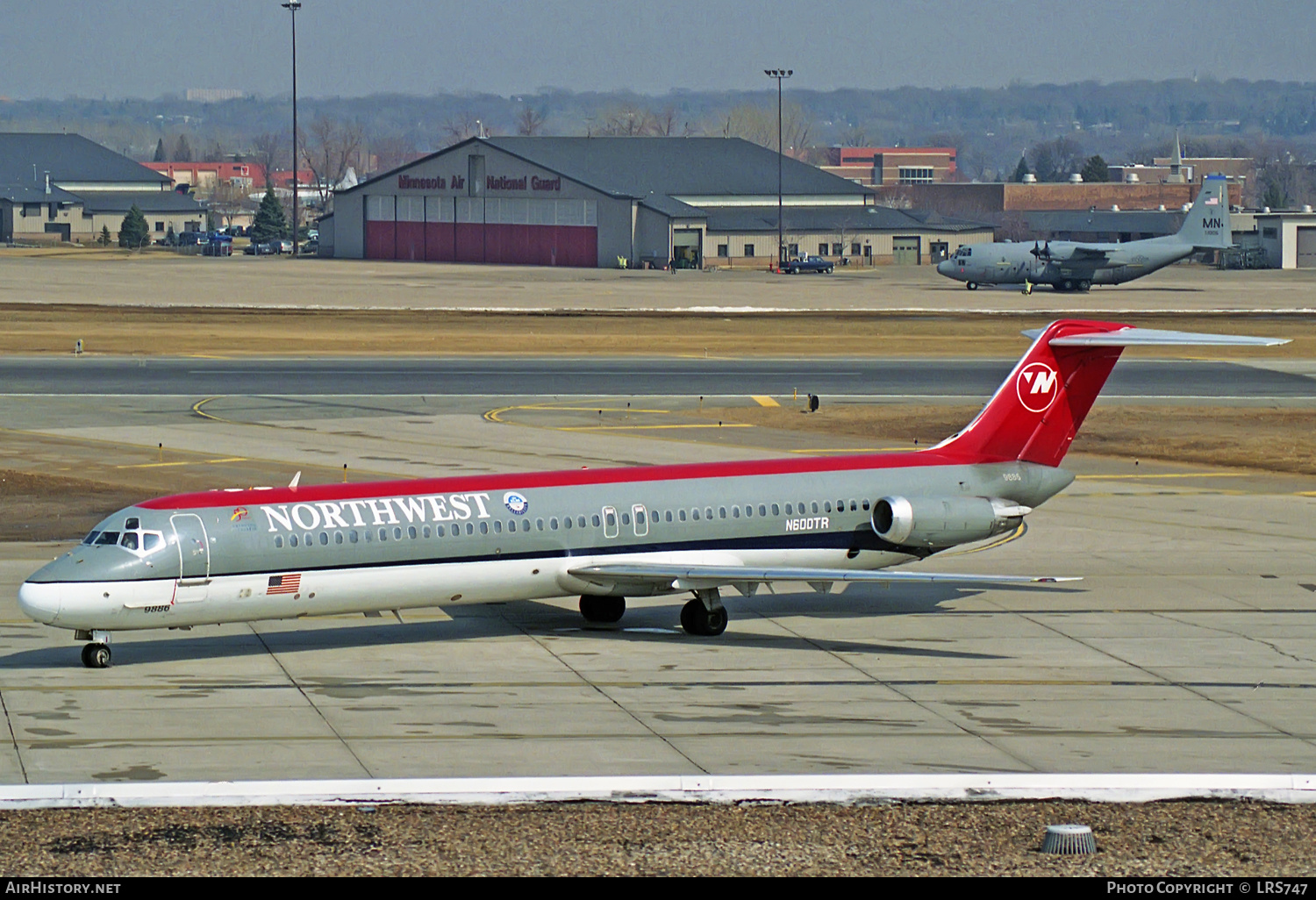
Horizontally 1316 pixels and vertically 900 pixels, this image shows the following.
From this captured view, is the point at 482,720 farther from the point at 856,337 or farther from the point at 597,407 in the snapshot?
the point at 856,337

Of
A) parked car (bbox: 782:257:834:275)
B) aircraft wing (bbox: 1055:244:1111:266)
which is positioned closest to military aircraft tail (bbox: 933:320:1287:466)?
aircraft wing (bbox: 1055:244:1111:266)

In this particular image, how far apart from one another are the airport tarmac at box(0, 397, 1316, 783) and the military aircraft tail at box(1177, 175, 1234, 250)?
109 metres

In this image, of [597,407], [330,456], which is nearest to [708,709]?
[330,456]

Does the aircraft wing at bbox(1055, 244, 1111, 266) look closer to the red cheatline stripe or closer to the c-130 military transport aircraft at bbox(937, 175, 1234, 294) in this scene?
the c-130 military transport aircraft at bbox(937, 175, 1234, 294)

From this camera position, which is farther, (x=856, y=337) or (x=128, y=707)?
(x=856, y=337)

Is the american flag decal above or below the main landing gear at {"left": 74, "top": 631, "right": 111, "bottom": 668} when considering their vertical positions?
above

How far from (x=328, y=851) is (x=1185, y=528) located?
32.4m

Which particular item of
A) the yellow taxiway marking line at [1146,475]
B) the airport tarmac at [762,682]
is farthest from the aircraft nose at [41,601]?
the yellow taxiway marking line at [1146,475]

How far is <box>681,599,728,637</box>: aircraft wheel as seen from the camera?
34.4m

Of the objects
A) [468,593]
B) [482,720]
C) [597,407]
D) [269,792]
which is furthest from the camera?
[597,407]

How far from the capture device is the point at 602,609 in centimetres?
3538

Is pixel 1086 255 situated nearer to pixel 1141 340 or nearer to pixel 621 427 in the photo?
pixel 621 427

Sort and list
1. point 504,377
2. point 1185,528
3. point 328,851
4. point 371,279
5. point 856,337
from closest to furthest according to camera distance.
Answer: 1. point 328,851
2. point 1185,528
3. point 504,377
4. point 856,337
5. point 371,279

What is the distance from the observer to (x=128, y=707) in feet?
90.9
